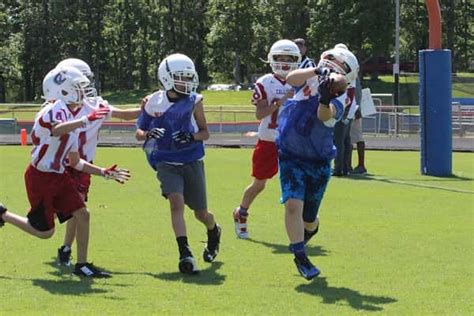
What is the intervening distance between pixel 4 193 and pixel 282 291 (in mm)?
7867

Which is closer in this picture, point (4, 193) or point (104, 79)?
point (4, 193)

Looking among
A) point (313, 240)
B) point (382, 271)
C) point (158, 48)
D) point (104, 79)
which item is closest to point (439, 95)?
point (313, 240)

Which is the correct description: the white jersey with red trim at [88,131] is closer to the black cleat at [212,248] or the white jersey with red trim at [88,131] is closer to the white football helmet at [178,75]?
the white football helmet at [178,75]

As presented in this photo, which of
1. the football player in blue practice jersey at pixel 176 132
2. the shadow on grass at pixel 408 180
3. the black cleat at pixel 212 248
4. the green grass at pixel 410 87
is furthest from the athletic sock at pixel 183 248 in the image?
the green grass at pixel 410 87

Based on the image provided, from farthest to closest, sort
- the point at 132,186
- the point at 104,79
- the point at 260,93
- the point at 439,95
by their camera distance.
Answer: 1. the point at 104,79
2. the point at 439,95
3. the point at 132,186
4. the point at 260,93

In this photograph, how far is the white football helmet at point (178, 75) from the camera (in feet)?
24.5

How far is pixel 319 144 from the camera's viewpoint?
282 inches

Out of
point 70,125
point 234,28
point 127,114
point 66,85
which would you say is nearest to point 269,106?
point 127,114

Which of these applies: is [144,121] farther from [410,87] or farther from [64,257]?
[410,87]

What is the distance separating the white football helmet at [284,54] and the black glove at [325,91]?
1830 mm

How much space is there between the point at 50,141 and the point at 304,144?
2.17 meters

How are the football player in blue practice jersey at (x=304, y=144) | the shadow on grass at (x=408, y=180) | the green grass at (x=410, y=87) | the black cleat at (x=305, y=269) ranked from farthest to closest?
the green grass at (x=410, y=87)
the shadow on grass at (x=408, y=180)
the football player in blue practice jersey at (x=304, y=144)
the black cleat at (x=305, y=269)

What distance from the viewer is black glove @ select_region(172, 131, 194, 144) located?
24.5 ft

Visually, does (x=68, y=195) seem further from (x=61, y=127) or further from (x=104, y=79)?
(x=104, y=79)
